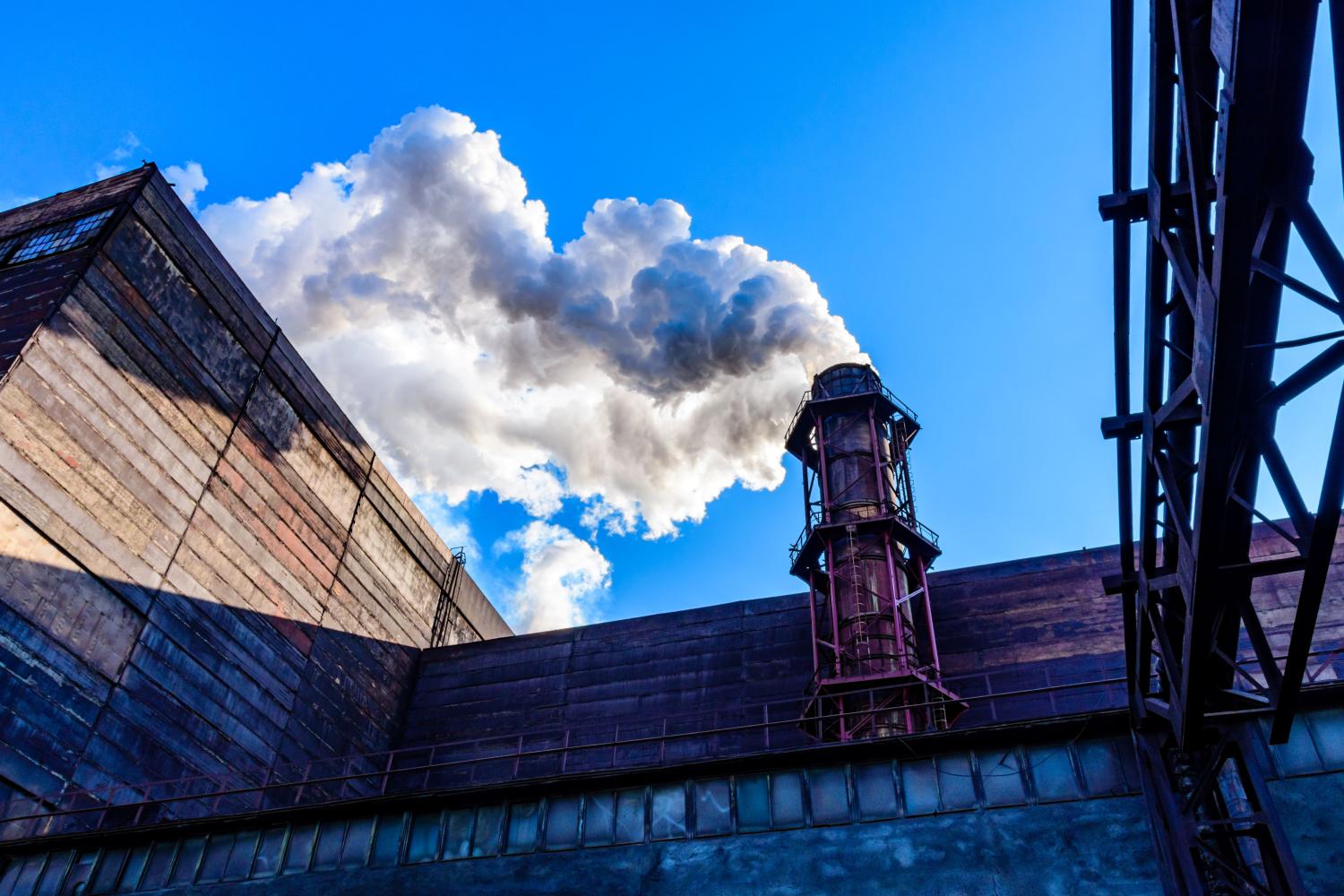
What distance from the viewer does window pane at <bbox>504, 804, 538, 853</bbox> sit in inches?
644

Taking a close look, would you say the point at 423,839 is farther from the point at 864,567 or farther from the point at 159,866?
the point at 864,567

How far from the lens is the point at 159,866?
17922 mm

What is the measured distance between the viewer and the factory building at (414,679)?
14.9m

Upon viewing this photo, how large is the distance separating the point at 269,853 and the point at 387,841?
7.78 feet

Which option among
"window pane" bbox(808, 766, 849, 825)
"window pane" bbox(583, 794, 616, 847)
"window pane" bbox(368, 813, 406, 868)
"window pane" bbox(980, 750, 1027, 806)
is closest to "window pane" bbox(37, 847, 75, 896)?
Answer: "window pane" bbox(368, 813, 406, 868)

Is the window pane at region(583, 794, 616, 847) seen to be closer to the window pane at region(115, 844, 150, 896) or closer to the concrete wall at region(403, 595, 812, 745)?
the window pane at region(115, 844, 150, 896)

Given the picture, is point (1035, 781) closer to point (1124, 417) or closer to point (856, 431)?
point (1124, 417)

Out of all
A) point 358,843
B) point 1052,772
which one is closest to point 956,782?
point 1052,772

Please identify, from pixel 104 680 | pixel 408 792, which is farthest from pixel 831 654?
pixel 104 680

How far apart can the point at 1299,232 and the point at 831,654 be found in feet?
61.3

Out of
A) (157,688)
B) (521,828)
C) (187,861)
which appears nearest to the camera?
(521,828)

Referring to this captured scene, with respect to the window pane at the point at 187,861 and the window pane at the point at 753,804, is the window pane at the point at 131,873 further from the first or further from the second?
the window pane at the point at 753,804

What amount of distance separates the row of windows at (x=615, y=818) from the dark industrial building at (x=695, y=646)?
0.06m

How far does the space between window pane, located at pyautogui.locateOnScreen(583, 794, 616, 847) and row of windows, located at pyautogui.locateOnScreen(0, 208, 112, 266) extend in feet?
59.9
